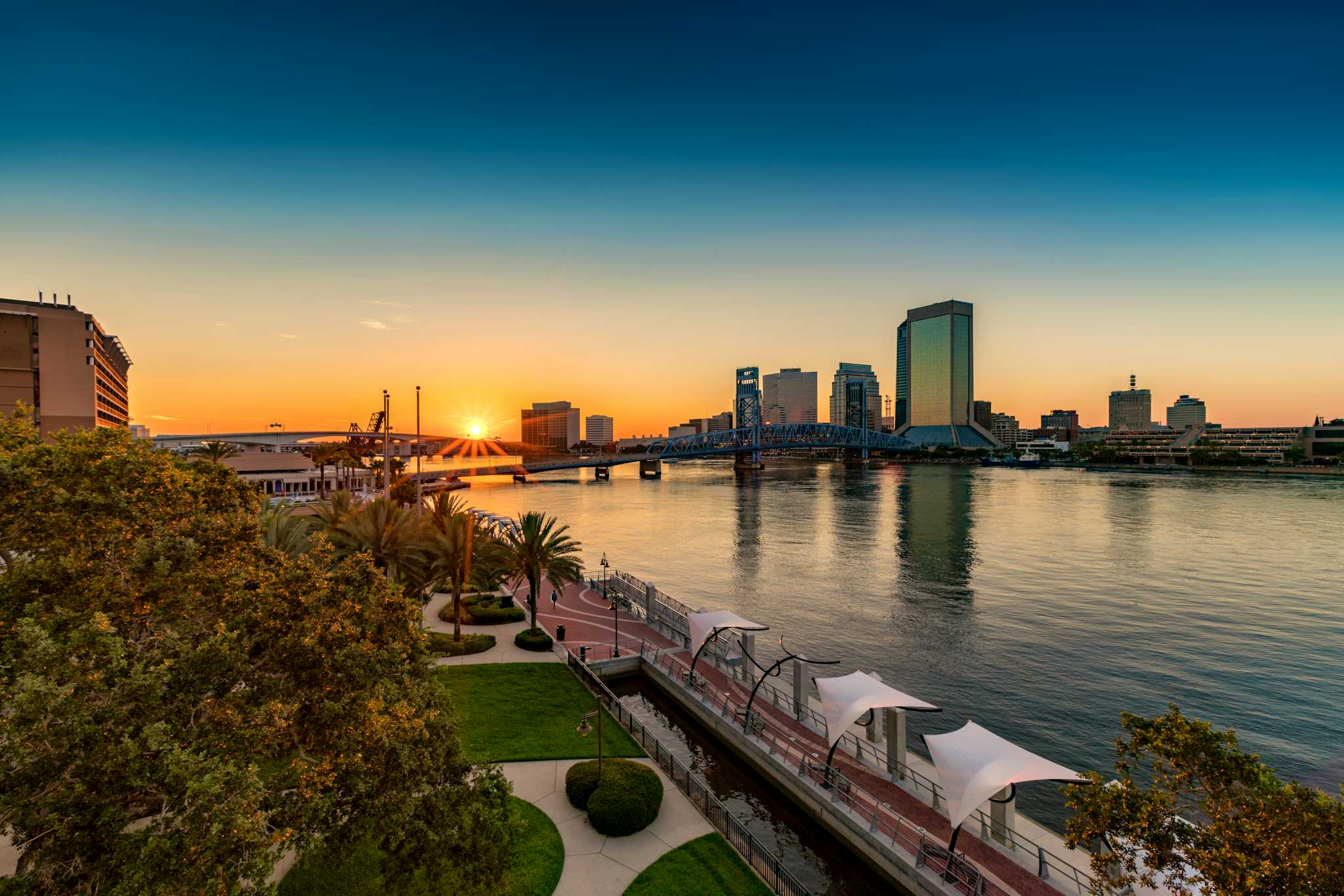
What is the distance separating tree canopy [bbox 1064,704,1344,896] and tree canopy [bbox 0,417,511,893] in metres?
13.3

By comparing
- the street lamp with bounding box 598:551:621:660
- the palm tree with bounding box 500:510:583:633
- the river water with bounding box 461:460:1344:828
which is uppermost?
the palm tree with bounding box 500:510:583:633

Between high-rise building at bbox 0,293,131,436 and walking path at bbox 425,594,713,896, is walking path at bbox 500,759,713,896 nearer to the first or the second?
walking path at bbox 425,594,713,896

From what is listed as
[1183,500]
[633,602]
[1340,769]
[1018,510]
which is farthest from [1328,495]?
[633,602]

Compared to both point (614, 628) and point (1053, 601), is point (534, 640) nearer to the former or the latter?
point (614, 628)

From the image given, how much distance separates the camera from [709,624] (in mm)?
33719

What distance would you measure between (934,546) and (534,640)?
62093 mm

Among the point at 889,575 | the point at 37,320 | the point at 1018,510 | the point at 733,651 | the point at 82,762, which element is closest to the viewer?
the point at 82,762

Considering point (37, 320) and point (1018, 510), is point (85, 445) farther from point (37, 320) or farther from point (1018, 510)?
point (1018, 510)

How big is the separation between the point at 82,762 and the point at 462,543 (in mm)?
27662

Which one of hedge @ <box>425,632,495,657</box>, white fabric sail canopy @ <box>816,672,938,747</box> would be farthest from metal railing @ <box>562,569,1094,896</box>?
hedge @ <box>425,632,495,657</box>

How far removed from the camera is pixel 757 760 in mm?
26703

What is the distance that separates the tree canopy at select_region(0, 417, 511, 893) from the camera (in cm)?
992

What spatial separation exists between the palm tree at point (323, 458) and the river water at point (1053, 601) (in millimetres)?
32041

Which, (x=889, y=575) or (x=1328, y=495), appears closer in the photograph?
(x=889, y=575)
